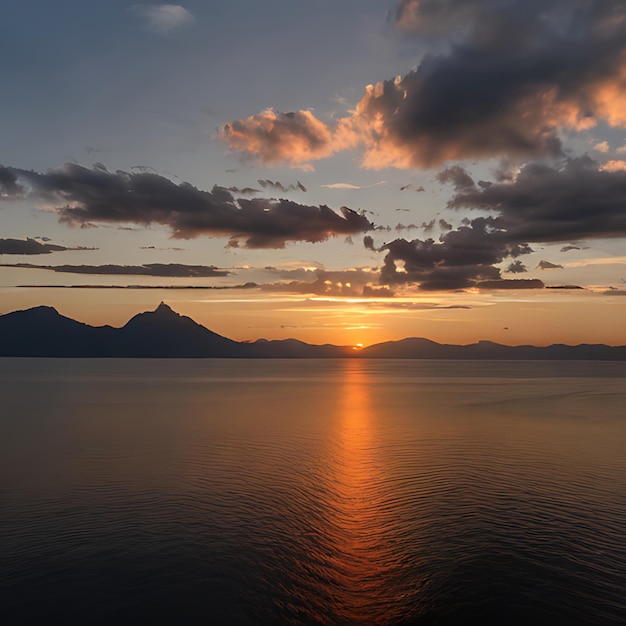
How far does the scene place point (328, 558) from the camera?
24.0m

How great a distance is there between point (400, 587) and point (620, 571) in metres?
10.4

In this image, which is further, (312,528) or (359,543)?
(312,528)

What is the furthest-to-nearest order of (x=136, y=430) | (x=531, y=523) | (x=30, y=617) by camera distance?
(x=136, y=430) → (x=531, y=523) → (x=30, y=617)

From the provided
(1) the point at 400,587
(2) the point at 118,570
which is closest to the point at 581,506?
(1) the point at 400,587

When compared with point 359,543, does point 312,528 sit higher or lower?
lower

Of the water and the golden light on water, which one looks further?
the water

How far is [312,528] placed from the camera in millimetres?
28391

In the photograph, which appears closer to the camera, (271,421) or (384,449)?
(384,449)

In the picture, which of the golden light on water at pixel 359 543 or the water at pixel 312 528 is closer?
the golden light on water at pixel 359 543

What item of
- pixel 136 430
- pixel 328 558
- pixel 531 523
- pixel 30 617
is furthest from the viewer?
pixel 136 430

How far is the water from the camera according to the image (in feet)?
64.0

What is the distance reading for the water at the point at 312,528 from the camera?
19516mm

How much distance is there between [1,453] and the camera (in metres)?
49.3

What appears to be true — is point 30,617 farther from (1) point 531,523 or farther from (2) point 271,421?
(2) point 271,421
